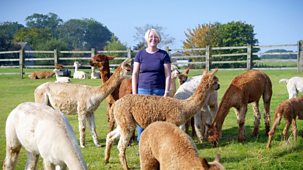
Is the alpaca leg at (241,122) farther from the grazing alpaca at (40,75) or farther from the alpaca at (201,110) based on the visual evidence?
the grazing alpaca at (40,75)

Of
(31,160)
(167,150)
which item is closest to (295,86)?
(167,150)

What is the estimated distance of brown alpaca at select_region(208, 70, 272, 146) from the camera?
7.59m

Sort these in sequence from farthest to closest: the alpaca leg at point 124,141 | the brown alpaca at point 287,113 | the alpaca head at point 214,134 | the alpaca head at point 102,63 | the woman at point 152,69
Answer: the alpaca head at point 102,63, the alpaca head at point 214,134, the brown alpaca at point 287,113, the woman at point 152,69, the alpaca leg at point 124,141

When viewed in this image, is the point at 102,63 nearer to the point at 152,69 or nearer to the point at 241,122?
the point at 152,69

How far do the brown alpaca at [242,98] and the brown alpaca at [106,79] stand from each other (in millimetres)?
2131

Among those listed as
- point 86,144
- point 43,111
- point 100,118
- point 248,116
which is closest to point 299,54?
point 248,116

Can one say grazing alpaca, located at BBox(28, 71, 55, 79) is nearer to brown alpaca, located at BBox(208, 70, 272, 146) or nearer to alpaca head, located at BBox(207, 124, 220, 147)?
brown alpaca, located at BBox(208, 70, 272, 146)

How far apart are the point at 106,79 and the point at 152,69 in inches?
104

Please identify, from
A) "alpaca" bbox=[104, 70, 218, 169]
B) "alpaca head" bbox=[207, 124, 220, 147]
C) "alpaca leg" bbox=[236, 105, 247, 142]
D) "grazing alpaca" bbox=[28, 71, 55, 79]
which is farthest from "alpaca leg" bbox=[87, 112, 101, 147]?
"grazing alpaca" bbox=[28, 71, 55, 79]

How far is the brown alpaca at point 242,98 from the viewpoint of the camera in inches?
299

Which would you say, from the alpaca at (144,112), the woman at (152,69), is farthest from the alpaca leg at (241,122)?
the woman at (152,69)

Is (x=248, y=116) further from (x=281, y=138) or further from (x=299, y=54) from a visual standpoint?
(x=299, y=54)

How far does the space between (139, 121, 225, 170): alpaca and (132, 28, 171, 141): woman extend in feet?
6.92

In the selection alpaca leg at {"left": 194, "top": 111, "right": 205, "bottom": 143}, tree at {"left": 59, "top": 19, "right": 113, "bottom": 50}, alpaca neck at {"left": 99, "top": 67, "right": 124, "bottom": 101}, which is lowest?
alpaca leg at {"left": 194, "top": 111, "right": 205, "bottom": 143}
